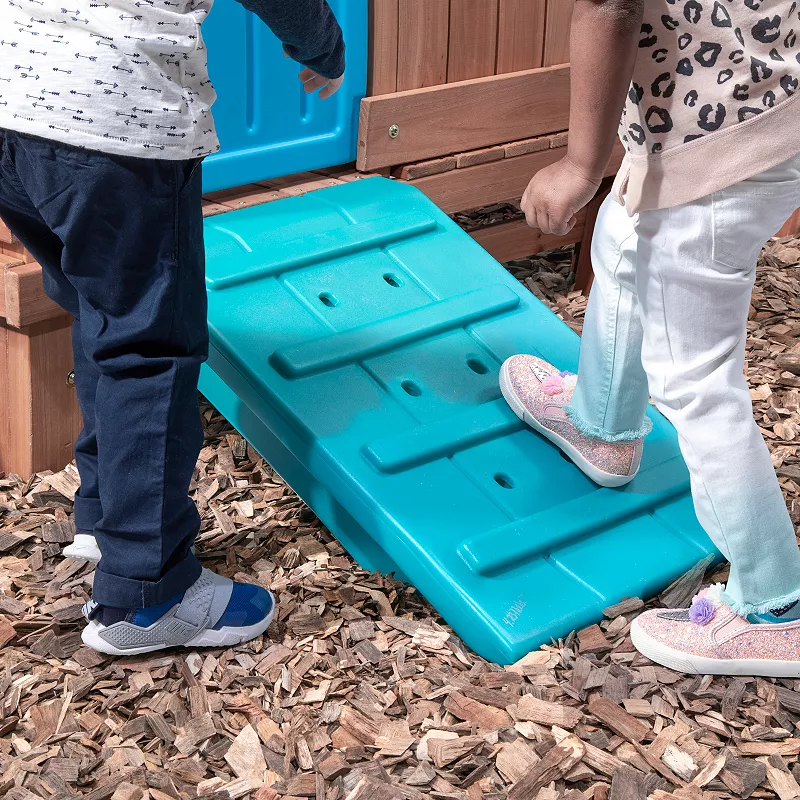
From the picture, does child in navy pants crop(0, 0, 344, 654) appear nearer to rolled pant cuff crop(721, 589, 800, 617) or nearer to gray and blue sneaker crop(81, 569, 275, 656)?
gray and blue sneaker crop(81, 569, 275, 656)

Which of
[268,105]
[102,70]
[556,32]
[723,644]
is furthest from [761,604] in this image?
[556,32]

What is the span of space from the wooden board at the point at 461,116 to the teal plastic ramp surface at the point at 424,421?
0.17 m

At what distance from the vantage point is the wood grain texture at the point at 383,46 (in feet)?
8.87

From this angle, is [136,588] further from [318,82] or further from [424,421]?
[318,82]

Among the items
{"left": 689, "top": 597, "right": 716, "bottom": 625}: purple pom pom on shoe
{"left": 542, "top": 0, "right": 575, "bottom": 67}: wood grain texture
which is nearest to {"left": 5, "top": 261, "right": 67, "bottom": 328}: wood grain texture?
{"left": 689, "top": 597, "right": 716, "bottom": 625}: purple pom pom on shoe

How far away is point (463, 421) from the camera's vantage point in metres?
2.26

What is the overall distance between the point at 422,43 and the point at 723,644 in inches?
68.4

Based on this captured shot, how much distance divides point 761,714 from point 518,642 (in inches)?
16.2

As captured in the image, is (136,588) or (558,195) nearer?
(558,195)

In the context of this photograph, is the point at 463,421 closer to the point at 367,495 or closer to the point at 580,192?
the point at 367,495

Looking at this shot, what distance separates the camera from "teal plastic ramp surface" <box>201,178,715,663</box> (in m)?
2.01

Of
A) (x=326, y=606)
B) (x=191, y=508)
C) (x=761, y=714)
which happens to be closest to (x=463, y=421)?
(x=326, y=606)

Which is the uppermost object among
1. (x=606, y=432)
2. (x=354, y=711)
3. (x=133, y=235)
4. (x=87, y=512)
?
(x=133, y=235)

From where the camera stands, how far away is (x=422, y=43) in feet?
9.27
